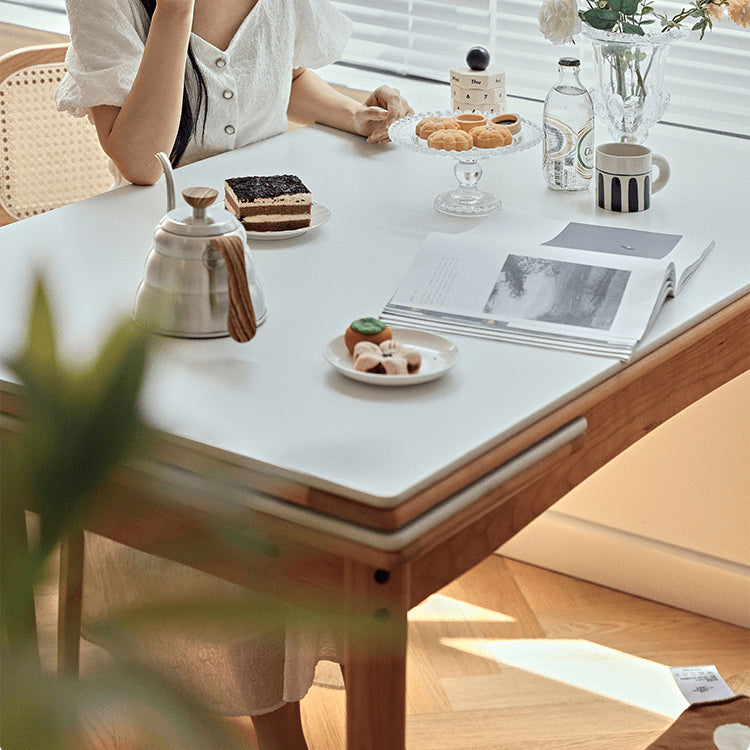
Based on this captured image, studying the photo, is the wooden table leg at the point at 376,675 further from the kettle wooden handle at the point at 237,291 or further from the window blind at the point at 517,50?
the window blind at the point at 517,50

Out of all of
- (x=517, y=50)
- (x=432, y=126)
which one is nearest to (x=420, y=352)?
(x=432, y=126)

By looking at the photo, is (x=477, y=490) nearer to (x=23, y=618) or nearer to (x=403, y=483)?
(x=403, y=483)

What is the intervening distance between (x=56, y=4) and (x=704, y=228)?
6.90ft

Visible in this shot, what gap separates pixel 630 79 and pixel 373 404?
874 millimetres

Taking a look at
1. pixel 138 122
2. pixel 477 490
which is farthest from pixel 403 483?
pixel 138 122

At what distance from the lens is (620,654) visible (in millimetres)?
1766

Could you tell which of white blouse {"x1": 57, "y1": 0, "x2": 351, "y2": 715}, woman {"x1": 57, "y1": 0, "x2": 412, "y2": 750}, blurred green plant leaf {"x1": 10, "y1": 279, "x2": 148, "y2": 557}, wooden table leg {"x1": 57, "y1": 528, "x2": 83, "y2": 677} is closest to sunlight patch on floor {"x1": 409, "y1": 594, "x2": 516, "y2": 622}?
→ woman {"x1": 57, "y1": 0, "x2": 412, "y2": 750}

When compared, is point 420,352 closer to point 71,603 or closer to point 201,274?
point 201,274

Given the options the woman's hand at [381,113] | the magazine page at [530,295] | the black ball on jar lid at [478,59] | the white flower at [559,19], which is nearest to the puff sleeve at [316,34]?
the woman's hand at [381,113]

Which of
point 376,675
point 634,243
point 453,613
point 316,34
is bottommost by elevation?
point 453,613

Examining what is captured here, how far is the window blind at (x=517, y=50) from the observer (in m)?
1.95

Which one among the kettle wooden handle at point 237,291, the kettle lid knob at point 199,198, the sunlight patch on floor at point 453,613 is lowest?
the sunlight patch on floor at point 453,613

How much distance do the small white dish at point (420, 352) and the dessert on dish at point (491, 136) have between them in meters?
0.45

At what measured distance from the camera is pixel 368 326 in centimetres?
Answer: 101
